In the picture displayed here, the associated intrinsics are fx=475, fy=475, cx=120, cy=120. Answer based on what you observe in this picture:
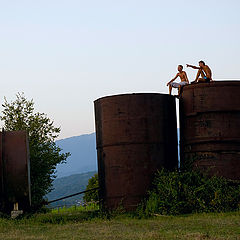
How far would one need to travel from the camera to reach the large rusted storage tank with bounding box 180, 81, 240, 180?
16578 mm

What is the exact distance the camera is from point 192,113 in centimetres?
1698

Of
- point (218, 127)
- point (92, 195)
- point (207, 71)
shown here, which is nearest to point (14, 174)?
point (218, 127)

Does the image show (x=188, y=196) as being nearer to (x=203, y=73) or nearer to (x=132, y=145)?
(x=132, y=145)

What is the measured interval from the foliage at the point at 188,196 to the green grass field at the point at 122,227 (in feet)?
2.14

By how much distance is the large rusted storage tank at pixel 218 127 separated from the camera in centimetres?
1658

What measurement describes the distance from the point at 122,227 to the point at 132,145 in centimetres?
401

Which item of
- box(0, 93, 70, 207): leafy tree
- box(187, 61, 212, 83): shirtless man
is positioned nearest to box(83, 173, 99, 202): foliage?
box(0, 93, 70, 207): leafy tree

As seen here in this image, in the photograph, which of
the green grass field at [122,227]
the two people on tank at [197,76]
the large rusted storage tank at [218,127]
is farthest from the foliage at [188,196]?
the two people on tank at [197,76]

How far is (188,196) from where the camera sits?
15.4 meters

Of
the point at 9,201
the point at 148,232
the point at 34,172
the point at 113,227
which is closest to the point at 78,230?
the point at 113,227

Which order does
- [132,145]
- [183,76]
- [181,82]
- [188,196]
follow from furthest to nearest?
[183,76] → [181,82] → [132,145] → [188,196]

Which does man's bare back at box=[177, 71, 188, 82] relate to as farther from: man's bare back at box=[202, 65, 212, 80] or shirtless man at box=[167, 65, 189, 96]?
man's bare back at box=[202, 65, 212, 80]

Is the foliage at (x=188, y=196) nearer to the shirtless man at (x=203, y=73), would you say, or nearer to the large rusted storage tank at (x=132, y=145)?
the large rusted storage tank at (x=132, y=145)

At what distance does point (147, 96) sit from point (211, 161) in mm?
3204
